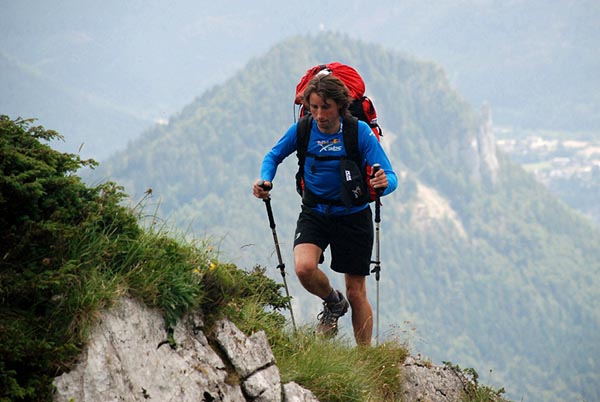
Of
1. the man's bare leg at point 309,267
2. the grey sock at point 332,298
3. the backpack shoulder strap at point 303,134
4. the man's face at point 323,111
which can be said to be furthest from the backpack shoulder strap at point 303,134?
the grey sock at point 332,298

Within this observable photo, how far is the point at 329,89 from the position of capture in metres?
6.68

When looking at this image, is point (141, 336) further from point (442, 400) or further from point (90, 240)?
point (442, 400)

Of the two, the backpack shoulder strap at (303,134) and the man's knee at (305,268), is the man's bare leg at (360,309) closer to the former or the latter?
the man's knee at (305,268)

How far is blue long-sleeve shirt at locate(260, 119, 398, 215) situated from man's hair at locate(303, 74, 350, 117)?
0.27 meters

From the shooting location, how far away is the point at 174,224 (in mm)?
5805

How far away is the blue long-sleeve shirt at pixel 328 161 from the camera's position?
684cm

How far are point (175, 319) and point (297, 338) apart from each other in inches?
59.8

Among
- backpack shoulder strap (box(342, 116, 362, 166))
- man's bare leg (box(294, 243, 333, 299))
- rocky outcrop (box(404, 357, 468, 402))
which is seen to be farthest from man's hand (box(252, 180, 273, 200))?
rocky outcrop (box(404, 357, 468, 402))

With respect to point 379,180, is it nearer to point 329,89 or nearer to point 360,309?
point 329,89

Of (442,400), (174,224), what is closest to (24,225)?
(174,224)

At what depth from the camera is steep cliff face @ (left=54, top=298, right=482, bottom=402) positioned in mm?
4289

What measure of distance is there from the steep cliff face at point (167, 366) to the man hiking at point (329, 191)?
4.58 ft

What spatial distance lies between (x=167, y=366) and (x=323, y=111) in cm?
273

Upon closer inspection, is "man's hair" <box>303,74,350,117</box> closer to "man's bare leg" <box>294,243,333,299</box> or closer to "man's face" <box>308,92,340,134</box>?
"man's face" <box>308,92,340,134</box>
